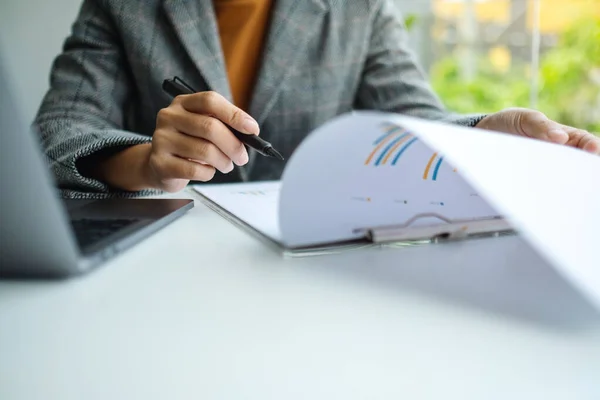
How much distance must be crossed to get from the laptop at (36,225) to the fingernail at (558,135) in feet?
1.14

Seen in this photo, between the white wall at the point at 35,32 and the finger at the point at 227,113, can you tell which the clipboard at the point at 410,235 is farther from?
the white wall at the point at 35,32

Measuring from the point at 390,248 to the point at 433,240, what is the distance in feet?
0.13

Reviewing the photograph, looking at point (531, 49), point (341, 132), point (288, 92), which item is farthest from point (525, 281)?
point (531, 49)

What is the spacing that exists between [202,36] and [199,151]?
408 millimetres

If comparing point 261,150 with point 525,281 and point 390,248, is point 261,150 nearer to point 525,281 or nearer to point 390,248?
point 390,248

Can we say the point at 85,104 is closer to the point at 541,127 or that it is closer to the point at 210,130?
the point at 210,130

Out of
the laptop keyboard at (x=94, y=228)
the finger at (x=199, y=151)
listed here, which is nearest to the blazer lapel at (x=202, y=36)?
the finger at (x=199, y=151)

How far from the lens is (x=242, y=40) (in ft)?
3.11

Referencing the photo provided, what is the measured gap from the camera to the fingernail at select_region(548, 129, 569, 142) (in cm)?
46

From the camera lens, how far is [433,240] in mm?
434

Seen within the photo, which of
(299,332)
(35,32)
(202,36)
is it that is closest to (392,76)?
(202,36)

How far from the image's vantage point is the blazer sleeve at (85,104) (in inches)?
24.4

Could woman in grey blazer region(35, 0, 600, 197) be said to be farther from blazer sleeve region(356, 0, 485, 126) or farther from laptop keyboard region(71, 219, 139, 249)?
laptop keyboard region(71, 219, 139, 249)

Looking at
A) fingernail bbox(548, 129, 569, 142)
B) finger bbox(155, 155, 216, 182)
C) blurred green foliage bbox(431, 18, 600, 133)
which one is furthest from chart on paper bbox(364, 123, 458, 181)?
blurred green foliage bbox(431, 18, 600, 133)
